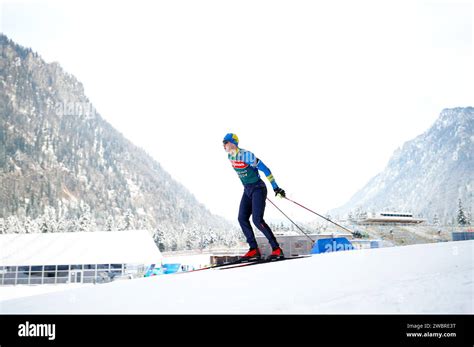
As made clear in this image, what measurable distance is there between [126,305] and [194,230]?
105946mm

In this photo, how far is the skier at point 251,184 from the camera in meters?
4.96

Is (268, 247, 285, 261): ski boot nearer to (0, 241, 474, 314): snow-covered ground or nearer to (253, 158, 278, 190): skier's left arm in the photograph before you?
(253, 158, 278, 190): skier's left arm

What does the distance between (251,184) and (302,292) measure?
255cm

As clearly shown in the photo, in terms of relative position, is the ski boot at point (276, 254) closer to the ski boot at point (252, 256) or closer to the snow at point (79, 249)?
the ski boot at point (252, 256)

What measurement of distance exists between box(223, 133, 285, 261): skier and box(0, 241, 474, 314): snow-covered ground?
131 centimetres

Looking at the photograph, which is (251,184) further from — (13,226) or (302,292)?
(13,226)

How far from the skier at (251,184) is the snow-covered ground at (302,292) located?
131cm

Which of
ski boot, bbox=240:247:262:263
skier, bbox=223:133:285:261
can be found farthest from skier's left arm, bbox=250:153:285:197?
ski boot, bbox=240:247:262:263

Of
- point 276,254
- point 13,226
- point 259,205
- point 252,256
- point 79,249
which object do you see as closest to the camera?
point 259,205

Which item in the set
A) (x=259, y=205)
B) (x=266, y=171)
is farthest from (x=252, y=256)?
(x=266, y=171)

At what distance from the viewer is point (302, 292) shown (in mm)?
2572

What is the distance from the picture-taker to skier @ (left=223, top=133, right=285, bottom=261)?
16.3 ft
